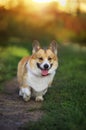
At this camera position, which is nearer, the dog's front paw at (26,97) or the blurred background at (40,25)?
the dog's front paw at (26,97)

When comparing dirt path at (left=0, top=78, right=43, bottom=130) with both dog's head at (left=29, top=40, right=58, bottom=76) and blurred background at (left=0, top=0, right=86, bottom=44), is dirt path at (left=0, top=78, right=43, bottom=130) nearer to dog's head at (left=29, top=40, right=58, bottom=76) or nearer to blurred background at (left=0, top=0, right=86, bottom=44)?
dog's head at (left=29, top=40, right=58, bottom=76)

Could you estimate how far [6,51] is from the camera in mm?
Answer: 19422

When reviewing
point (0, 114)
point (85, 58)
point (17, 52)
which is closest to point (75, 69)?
point (85, 58)

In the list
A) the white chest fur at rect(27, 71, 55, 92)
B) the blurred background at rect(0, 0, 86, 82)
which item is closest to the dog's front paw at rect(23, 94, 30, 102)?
the white chest fur at rect(27, 71, 55, 92)

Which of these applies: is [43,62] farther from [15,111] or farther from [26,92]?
[15,111]

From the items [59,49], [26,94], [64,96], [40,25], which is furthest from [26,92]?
[40,25]

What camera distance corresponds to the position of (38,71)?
30.8 ft

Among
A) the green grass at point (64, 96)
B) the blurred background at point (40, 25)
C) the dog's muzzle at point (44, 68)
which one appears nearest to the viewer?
the green grass at point (64, 96)

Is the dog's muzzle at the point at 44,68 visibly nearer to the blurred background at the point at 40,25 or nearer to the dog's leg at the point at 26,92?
the dog's leg at the point at 26,92

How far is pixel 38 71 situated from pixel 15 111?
3.01ft

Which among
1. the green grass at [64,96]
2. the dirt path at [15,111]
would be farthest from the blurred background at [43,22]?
the dirt path at [15,111]

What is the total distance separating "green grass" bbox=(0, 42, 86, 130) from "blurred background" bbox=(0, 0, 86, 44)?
4.97 meters

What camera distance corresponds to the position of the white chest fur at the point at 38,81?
9.57 meters

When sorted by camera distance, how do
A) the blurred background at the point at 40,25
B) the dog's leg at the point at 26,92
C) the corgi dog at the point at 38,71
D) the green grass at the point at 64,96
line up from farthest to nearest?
the blurred background at the point at 40,25 < the dog's leg at the point at 26,92 < the corgi dog at the point at 38,71 < the green grass at the point at 64,96
